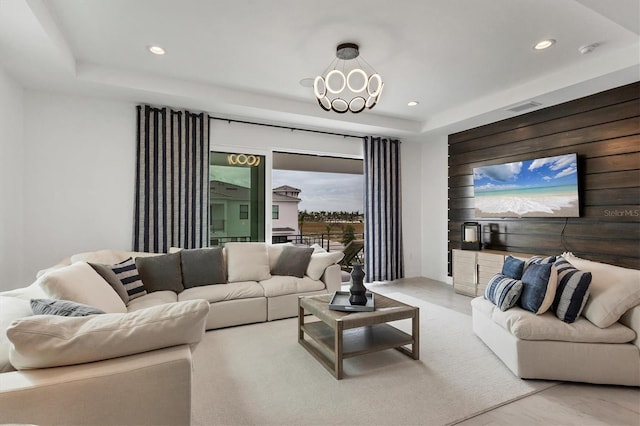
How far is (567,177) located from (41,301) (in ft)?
16.5

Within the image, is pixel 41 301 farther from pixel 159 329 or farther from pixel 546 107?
pixel 546 107

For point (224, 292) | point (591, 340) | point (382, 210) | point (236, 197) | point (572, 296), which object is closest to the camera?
point (591, 340)

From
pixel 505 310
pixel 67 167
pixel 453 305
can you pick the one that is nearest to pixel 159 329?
pixel 505 310

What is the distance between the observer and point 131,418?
49.4 inches

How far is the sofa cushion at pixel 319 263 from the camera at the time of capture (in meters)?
4.17

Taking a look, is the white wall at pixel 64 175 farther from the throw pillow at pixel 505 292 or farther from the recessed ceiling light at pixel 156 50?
the throw pillow at pixel 505 292

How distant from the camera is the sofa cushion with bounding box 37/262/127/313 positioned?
1.99 metres

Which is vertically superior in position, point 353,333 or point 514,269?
point 514,269

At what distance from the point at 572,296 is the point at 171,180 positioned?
4.40m

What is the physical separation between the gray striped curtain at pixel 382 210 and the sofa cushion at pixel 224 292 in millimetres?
2527

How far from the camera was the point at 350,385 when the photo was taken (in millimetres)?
2361

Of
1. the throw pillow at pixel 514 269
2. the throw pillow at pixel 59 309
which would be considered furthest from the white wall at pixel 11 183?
the throw pillow at pixel 514 269

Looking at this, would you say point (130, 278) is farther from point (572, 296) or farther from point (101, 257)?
point (572, 296)

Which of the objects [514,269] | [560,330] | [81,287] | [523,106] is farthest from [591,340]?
[81,287]
